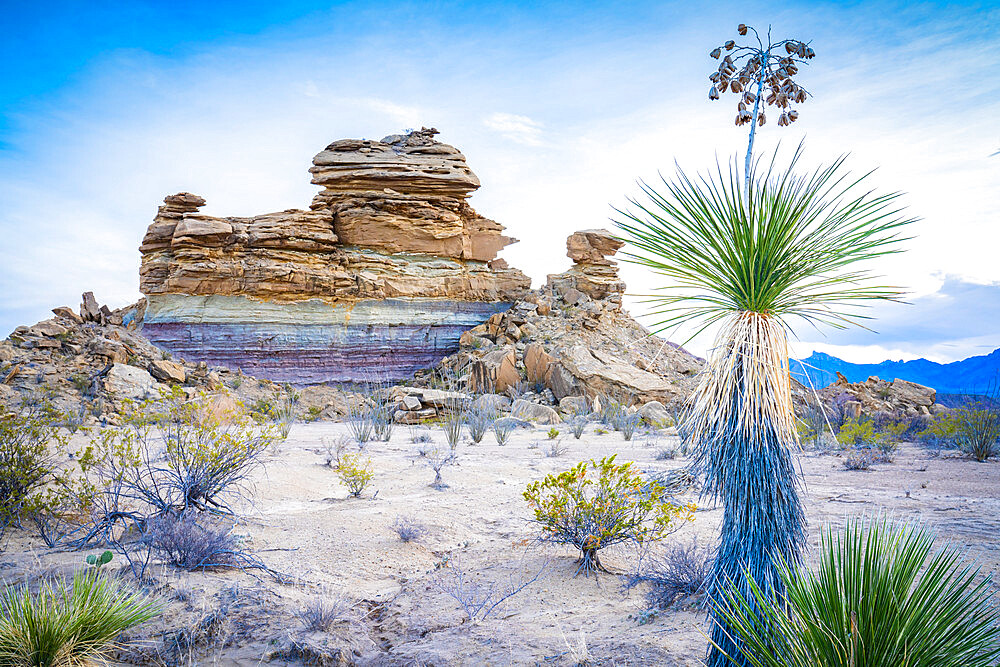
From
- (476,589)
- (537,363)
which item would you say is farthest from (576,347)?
(476,589)

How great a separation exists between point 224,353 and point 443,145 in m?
13.2

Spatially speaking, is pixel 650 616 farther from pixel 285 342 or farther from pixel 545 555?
pixel 285 342

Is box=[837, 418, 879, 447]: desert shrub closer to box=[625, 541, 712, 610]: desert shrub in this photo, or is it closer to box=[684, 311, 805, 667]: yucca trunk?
box=[625, 541, 712, 610]: desert shrub

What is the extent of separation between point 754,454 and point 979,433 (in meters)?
9.10

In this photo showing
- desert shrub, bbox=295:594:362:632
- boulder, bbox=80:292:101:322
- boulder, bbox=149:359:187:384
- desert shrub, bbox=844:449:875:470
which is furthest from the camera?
boulder, bbox=80:292:101:322

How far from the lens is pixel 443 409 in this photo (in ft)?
50.1

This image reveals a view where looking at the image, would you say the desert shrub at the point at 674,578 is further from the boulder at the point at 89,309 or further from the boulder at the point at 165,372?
the boulder at the point at 89,309

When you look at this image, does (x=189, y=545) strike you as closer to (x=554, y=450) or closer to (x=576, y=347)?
(x=554, y=450)

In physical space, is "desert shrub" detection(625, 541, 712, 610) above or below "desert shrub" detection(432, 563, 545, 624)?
above

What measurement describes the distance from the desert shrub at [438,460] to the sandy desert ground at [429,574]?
0.47ft

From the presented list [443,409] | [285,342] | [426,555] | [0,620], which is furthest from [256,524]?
[285,342]

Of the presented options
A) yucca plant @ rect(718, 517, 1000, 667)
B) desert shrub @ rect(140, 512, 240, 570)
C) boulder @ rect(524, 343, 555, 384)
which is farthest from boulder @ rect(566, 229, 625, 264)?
yucca plant @ rect(718, 517, 1000, 667)

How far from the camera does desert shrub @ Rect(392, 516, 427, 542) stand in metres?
4.86

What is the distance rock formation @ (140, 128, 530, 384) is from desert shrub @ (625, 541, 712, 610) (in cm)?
2105
